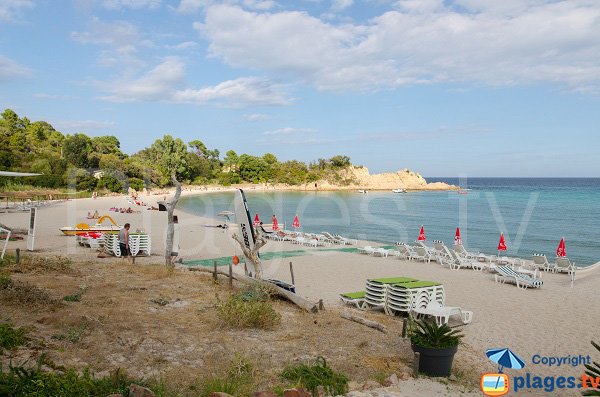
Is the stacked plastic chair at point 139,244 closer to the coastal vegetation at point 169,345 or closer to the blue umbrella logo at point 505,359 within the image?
the coastal vegetation at point 169,345

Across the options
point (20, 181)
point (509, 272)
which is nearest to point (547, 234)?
point (509, 272)

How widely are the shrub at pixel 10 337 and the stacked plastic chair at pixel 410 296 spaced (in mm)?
6633

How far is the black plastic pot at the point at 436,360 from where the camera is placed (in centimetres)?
574

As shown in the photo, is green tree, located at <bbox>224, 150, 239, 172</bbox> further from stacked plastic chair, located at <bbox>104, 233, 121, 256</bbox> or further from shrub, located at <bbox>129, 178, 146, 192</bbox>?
stacked plastic chair, located at <bbox>104, 233, 121, 256</bbox>

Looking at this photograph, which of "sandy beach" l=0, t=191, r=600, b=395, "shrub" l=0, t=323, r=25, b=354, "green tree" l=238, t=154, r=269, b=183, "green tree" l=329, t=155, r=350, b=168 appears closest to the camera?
"shrub" l=0, t=323, r=25, b=354

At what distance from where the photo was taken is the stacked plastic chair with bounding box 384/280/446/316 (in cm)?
927

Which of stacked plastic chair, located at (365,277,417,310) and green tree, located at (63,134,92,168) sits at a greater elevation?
green tree, located at (63,134,92,168)

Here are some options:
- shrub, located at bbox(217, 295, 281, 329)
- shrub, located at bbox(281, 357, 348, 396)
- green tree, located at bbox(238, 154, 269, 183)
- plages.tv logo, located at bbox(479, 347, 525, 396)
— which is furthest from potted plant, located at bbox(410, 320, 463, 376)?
green tree, located at bbox(238, 154, 269, 183)

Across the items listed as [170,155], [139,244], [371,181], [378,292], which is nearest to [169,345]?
[378,292]

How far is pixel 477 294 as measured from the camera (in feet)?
40.5

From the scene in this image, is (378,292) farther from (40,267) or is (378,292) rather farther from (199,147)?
(199,147)

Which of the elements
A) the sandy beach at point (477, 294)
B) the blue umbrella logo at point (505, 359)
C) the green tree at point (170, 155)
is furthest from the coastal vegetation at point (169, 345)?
Answer: the green tree at point (170, 155)

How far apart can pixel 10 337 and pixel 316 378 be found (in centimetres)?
375

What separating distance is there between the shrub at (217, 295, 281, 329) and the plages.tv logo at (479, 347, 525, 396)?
3423mm
